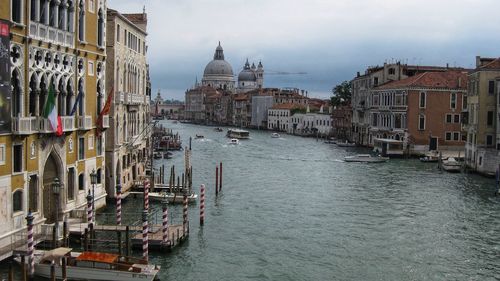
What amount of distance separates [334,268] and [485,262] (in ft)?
11.4

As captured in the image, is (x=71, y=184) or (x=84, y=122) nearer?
(x=71, y=184)

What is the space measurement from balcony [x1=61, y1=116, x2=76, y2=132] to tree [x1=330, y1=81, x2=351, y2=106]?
6018 cm

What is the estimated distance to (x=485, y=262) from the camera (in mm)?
14625

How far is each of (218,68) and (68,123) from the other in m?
128

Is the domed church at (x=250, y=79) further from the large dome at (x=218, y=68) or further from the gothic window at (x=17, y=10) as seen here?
the gothic window at (x=17, y=10)

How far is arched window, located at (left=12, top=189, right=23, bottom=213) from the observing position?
1318cm

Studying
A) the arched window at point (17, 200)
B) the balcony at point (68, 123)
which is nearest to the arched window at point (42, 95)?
the balcony at point (68, 123)

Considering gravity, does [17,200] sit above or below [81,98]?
below

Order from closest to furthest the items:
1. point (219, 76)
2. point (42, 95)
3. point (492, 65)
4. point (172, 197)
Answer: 1. point (42, 95)
2. point (172, 197)
3. point (492, 65)
4. point (219, 76)

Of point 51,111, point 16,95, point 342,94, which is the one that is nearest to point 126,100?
point 51,111

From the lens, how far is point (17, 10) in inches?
517

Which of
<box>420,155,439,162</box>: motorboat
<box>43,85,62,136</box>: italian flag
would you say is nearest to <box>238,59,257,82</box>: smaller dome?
<box>420,155,439,162</box>: motorboat

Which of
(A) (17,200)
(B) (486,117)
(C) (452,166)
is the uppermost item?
(B) (486,117)

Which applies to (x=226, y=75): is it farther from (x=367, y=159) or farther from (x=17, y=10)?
(x=17, y=10)
